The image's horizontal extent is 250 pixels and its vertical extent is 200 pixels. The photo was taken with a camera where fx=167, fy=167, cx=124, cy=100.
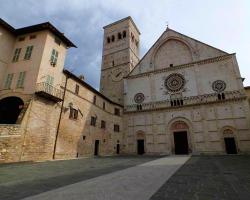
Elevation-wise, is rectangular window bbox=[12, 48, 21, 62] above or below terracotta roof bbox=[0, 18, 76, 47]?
below

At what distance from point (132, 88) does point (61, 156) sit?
18.1m

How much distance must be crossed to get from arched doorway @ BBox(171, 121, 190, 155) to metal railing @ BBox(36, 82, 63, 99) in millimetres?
17625

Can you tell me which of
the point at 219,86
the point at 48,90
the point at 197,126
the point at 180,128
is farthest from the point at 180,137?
the point at 48,90

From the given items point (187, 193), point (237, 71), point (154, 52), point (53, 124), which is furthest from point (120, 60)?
point (187, 193)

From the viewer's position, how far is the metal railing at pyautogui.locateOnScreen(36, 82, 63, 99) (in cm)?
1485

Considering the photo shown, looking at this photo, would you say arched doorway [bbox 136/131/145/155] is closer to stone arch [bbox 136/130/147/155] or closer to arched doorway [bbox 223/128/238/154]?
stone arch [bbox 136/130/147/155]

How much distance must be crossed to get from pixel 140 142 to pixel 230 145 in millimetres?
12782

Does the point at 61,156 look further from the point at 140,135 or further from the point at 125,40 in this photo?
the point at 125,40

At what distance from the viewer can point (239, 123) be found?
22141mm

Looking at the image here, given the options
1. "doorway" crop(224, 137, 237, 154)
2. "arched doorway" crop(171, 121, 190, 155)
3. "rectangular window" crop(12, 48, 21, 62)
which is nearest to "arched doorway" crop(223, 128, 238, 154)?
"doorway" crop(224, 137, 237, 154)

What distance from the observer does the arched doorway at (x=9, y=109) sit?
49.8 feet

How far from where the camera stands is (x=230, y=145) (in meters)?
22.4

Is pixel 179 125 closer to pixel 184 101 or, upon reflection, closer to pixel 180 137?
pixel 180 137

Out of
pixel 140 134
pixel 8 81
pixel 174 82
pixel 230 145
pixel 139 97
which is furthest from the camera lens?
pixel 139 97
